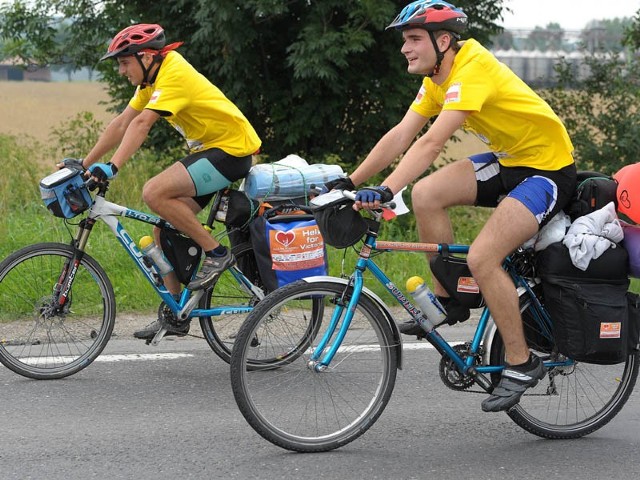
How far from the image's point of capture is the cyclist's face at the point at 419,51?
15.2 ft

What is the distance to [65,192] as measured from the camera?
18.5ft

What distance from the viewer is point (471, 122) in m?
4.76

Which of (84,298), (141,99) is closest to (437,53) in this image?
(141,99)

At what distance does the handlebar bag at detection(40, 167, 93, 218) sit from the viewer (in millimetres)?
5621

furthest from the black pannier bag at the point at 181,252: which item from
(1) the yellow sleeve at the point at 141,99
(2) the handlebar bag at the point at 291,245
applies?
(1) the yellow sleeve at the point at 141,99

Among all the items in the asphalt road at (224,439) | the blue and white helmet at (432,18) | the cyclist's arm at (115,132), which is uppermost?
the blue and white helmet at (432,18)

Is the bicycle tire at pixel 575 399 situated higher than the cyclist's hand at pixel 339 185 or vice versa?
the cyclist's hand at pixel 339 185

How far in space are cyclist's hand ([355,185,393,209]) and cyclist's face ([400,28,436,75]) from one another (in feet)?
2.16

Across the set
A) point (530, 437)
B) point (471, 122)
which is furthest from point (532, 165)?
point (530, 437)

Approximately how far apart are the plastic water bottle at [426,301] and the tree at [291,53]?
5695 mm

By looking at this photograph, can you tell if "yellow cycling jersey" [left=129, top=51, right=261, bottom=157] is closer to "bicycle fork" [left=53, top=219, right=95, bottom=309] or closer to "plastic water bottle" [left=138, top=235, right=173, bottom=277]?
"plastic water bottle" [left=138, top=235, right=173, bottom=277]

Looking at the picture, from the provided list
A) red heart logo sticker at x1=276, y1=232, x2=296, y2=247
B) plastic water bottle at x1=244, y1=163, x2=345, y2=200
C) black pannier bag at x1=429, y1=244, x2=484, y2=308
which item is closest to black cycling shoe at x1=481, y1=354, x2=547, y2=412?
black pannier bag at x1=429, y1=244, x2=484, y2=308

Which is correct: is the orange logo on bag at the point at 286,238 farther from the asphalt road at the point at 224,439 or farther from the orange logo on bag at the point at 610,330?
the orange logo on bag at the point at 610,330

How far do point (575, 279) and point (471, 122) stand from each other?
0.84m
